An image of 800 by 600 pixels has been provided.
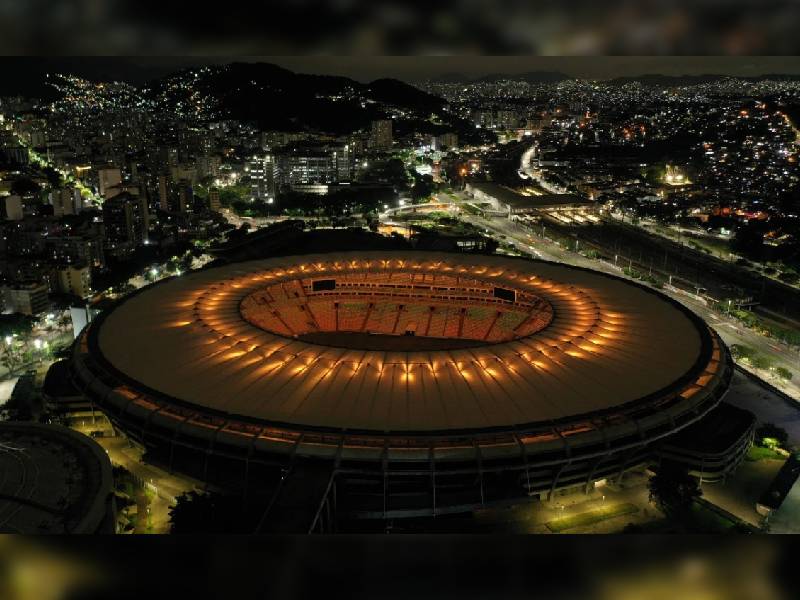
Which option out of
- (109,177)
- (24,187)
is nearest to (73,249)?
(24,187)

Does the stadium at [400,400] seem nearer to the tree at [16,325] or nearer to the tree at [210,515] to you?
the tree at [210,515]

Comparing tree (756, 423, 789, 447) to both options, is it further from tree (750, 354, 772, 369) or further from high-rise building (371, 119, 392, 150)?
high-rise building (371, 119, 392, 150)

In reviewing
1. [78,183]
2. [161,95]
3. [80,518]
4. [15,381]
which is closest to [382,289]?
[80,518]

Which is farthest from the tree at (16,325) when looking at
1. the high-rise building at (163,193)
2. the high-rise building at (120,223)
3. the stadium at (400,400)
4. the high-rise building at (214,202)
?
the high-rise building at (214,202)

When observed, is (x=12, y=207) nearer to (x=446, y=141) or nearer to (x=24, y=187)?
(x=24, y=187)

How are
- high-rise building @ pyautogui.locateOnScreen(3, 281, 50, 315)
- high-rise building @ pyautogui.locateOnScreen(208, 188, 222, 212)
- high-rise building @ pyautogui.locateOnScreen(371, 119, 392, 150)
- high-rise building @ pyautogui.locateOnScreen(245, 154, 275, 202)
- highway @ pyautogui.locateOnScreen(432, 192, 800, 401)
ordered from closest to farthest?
highway @ pyautogui.locateOnScreen(432, 192, 800, 401)
high-rise building @ pyautogui.locateOnScreen(3, 281, 50, 315)
high-rise building @ pyautogui.locateOnScreen(208, 188, 222, 212)
high-rise building @ pyautogui.locateOnScreen(245, 154, 275, 202)
high-rise building @ pyautogui.locateOnScreen(371, 119, 392, 150)

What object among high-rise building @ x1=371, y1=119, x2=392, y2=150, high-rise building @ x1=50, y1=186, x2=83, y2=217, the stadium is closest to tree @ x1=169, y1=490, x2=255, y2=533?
the stadium
